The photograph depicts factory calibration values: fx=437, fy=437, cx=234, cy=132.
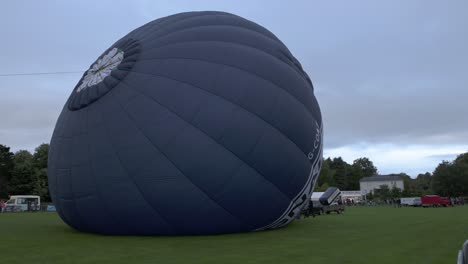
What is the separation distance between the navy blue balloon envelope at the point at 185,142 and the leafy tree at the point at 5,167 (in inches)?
1986

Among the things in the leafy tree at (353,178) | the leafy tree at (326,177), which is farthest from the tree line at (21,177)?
the leafy tree at (353,178)

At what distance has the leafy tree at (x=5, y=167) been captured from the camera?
2268 inches

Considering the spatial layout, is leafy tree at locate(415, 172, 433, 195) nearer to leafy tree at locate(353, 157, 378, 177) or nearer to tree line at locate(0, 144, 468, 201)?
tree line at locate(0, 144, 468, 201)

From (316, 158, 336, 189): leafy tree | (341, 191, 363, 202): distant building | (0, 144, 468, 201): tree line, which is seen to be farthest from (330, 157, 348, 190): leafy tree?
(0, 144, 468, 201): tree line

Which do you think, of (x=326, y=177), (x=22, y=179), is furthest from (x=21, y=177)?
(x=326, y=177)

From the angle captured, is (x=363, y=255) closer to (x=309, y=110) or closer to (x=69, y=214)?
(x=309, y=110)

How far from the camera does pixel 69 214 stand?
13156mm

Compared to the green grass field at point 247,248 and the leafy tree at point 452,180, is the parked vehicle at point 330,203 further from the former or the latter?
the leafy tree at point 452,180

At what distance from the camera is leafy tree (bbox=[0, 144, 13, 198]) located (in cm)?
5762

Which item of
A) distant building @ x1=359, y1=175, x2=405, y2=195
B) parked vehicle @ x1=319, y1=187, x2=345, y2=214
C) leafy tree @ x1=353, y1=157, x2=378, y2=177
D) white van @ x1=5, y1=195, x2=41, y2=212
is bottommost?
parked vehicle @ x1=319, y1=187, x2=345, y2=214

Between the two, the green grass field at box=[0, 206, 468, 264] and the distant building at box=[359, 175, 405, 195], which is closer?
the green grass field at box=[0, 206, 468, 264]

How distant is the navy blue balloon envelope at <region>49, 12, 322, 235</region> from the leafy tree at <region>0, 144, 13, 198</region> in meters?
50.5

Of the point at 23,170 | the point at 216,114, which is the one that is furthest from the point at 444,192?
the point at 216,114

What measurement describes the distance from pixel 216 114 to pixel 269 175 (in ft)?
7.33
